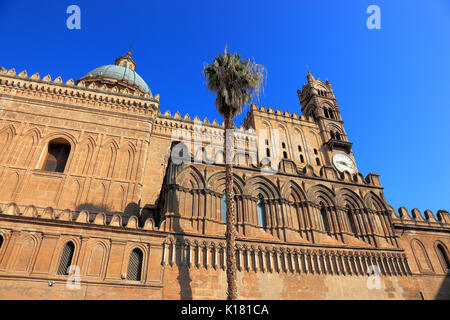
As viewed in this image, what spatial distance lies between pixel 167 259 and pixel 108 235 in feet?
10.5

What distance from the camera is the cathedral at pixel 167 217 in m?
14.0

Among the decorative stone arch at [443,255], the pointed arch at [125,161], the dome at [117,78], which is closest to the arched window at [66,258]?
the pointed arch at [125,161]

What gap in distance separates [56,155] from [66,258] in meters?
12.7

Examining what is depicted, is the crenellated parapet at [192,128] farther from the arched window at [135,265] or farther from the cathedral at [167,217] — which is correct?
the arched window at [135,265]

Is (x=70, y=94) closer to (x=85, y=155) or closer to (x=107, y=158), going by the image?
(x=85, y=155)

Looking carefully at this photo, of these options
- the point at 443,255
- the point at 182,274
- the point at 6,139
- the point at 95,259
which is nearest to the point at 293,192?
the point at 182,274

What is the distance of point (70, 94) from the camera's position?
25.8 metres

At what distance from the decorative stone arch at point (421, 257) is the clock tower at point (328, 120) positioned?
37.9 ft

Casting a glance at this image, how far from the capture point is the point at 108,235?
14781 mm

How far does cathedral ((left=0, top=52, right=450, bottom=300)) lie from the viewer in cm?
1402

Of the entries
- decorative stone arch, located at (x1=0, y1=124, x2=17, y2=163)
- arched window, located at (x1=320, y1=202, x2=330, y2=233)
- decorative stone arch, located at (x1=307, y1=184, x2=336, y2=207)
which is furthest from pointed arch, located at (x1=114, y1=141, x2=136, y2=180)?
arched window, located at (x1=320, y1=202, x2=330, y2=233)

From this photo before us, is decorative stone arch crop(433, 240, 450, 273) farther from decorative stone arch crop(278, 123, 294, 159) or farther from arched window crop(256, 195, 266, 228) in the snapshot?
decorative stone arch crop(278, 123, 294, 159)

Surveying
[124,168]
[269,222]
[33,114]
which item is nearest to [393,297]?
[269,222]

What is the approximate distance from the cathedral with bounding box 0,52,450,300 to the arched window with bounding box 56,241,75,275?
0.16 ft
